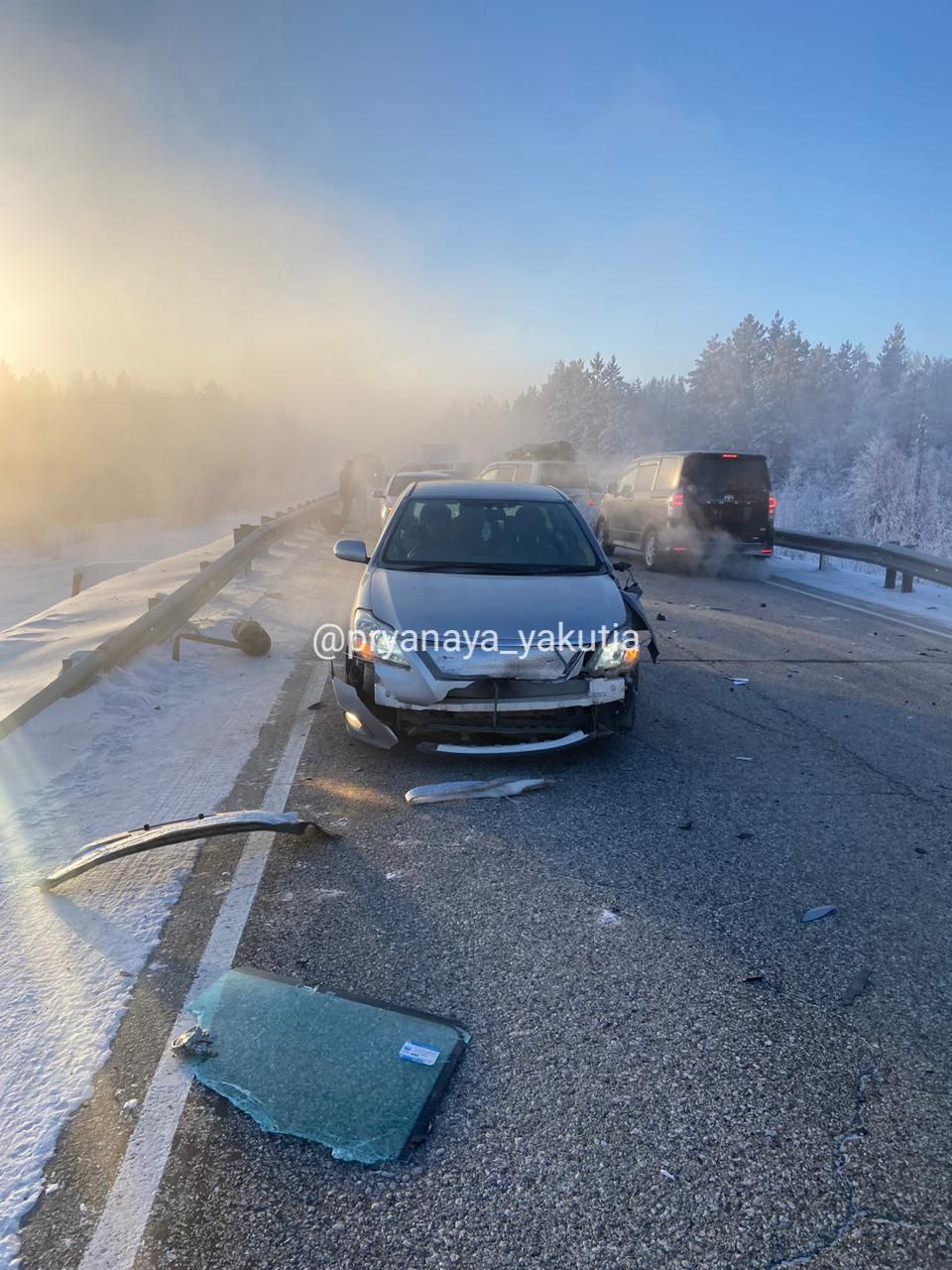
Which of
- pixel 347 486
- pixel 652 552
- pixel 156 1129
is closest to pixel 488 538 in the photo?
pixel 156 1129

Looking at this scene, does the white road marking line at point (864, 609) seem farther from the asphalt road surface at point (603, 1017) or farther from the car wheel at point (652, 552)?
the asphalt road surface at point (603, 1017)

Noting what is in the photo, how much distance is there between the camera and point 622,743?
5668mm

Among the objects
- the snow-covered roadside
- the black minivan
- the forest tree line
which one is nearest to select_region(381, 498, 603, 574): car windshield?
the snow-covered roadside

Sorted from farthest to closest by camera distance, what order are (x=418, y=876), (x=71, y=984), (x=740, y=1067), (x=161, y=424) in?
1. (x=161, y=424)
2. (x=418, y=876)
3. (x=71, y=984)
4. (x=740, y=1067)

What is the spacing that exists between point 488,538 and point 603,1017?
411 cm

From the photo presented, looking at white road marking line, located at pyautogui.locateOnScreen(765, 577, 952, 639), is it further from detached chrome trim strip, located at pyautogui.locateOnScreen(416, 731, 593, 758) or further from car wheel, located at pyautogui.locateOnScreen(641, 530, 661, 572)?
detached chrome trim strip, located at pyautogui.locateOnScreen(416, 731, 593, 758)

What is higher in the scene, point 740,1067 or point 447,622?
point 447,622

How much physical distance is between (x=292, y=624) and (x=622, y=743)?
5152mm

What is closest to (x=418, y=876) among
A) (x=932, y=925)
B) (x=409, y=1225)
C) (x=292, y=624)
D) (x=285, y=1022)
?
(x=285, y=1022)

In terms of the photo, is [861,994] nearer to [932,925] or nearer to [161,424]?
[932,925]

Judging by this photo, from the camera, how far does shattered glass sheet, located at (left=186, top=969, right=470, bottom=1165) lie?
232 cm

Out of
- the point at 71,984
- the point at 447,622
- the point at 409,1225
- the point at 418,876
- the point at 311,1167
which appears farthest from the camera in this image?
the point at 447,622

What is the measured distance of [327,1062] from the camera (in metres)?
2.57

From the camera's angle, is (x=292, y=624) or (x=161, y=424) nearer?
(x=292, y=624)
